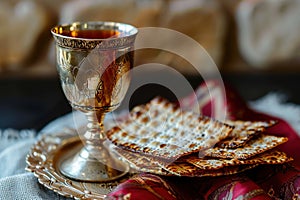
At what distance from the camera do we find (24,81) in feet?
2.98

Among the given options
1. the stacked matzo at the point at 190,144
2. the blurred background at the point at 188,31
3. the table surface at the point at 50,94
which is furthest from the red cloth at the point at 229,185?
the blurred background at the point at 188,31

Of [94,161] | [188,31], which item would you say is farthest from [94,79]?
[188,31]

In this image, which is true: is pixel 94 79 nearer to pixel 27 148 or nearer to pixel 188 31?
pixel 27 148

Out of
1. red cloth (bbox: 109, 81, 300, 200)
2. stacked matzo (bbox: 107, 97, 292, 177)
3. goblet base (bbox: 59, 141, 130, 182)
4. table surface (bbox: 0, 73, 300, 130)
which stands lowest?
table surface (bbox: 0, 73, 300, 130)

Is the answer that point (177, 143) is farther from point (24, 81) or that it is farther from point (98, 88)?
point (24, 81)

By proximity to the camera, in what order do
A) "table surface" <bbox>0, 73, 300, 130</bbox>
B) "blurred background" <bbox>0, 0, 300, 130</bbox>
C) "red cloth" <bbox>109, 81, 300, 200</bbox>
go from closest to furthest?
"red cloth" <bbox>109, 81, 300, 200</bbox> → "table surface" <bbox>0, 73, 300, 130</bbox> → "blurred background" <bbox>0, 0, 300, 130</bbox>

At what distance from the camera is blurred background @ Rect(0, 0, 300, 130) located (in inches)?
36.2

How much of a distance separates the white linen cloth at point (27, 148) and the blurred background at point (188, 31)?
87 mm

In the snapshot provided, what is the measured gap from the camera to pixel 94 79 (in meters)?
0.48

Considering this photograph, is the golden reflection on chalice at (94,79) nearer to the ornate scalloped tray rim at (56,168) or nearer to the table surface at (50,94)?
the ornate scalloped tray rim at (56,168)

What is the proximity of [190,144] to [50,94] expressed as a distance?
404mm

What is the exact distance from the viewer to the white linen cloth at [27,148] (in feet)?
1.58

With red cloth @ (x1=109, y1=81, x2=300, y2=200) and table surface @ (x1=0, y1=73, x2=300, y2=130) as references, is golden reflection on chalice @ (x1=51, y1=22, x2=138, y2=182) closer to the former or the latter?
red cloth @ (x1=109, y1=81, x2=300, y2=200)

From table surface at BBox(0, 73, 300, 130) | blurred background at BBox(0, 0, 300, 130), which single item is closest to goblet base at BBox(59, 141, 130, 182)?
table surface at BBox(0, 73, 300, 130)
